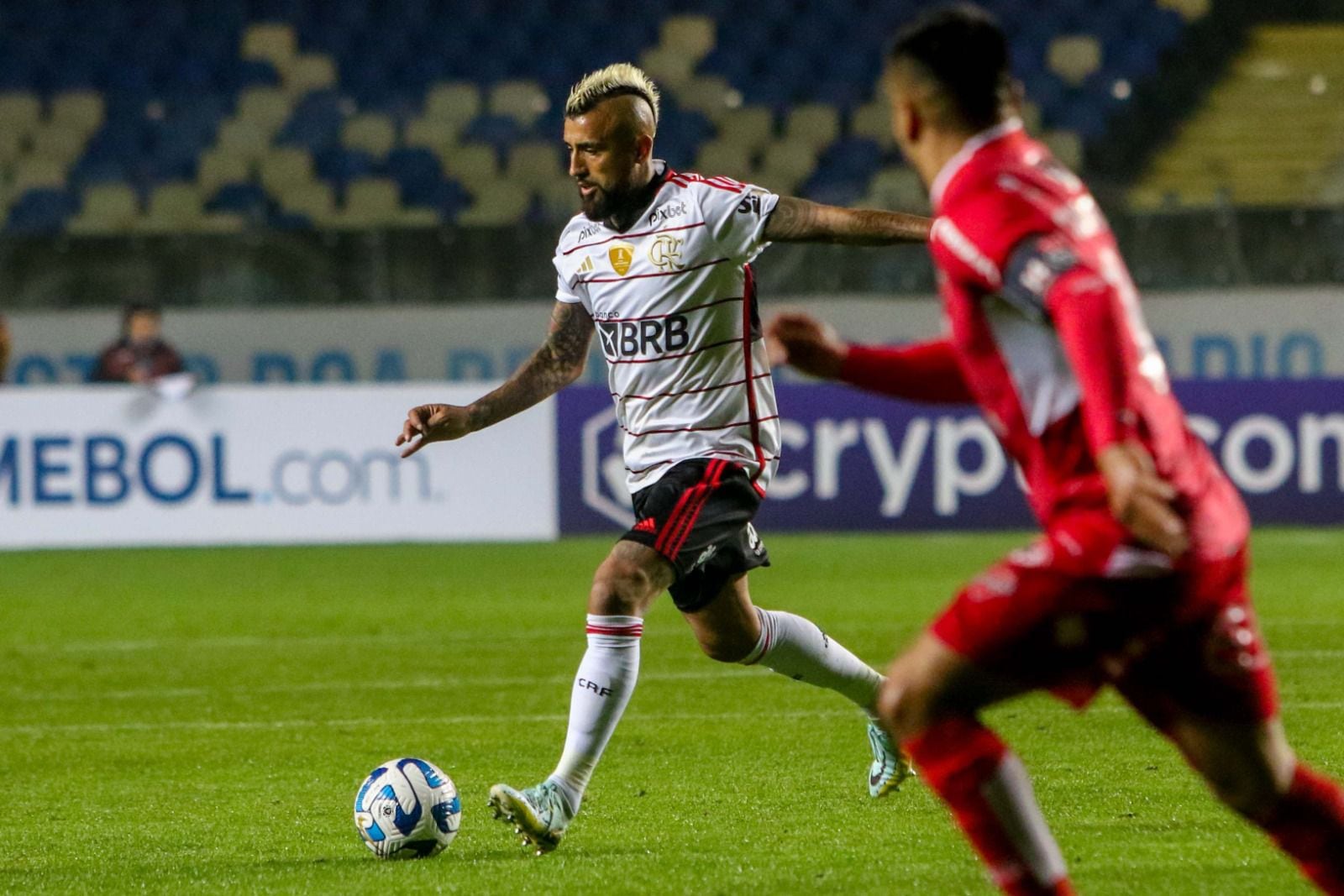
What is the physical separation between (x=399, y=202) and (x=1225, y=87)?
7.96m

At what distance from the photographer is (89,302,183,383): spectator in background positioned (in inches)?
548

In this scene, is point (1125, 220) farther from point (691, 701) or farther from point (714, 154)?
point (691, 701)

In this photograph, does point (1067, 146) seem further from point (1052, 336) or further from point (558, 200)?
point (1052, 336)

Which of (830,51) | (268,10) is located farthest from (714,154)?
(268,10)

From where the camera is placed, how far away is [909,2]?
1916 centimetres

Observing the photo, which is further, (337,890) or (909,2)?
(909,2)

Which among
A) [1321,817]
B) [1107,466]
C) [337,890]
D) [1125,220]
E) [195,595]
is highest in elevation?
[1107,466]

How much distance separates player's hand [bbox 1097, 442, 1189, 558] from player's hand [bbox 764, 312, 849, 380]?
609mm

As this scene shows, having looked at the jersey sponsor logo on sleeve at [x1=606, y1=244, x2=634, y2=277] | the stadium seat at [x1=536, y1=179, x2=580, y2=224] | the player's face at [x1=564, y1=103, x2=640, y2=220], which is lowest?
the stadium seat at [x1=536, y1=179, x2=580, y2=224]

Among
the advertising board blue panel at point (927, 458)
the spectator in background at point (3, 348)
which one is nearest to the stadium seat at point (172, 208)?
the spectator in background at point (3, 348)

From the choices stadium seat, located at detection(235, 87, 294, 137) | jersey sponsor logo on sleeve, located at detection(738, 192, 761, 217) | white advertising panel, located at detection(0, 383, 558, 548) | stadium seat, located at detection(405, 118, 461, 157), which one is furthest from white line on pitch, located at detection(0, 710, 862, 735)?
stadium seat, located at detection(235, 87, 294, 137)

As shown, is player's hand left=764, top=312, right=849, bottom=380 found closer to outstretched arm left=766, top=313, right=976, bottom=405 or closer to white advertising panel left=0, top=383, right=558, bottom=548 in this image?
outstretched arm left=766, top=313, right=976, bottom=405

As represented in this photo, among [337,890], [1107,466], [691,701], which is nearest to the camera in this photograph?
[1107,466]

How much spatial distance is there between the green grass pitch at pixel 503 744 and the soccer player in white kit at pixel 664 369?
0.52 metres
